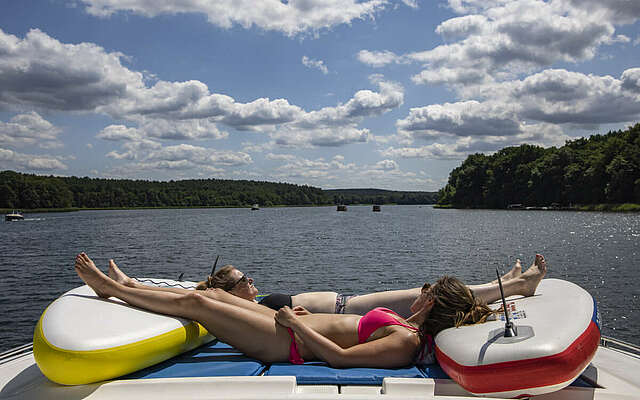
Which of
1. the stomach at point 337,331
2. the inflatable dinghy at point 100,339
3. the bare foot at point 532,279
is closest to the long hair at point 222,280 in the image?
the inflatable dinghy at point 100,339

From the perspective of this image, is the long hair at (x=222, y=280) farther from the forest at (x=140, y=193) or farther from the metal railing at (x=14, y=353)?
the forest at (x=140, y=193)

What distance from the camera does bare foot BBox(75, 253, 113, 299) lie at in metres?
3.63

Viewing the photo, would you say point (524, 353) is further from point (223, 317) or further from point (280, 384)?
point (223, 317)

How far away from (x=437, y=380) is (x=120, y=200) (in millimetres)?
126950

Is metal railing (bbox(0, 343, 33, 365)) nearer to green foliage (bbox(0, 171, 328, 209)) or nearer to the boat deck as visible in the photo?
the boat deck

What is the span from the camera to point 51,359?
2879mm

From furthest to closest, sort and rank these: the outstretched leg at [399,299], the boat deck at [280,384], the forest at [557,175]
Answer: the forest at [557,175], the outstretched leg at [399,299], the boat deck at [280,384]

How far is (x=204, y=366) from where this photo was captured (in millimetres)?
3305

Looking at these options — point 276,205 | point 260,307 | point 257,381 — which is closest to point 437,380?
point 257,381

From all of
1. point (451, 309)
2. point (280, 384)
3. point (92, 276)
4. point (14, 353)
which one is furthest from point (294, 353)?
point (14, 353)

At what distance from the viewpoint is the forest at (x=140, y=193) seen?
94.2m

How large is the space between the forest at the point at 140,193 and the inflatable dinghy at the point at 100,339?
105 meters

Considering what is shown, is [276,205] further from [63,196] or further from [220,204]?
[63,196]

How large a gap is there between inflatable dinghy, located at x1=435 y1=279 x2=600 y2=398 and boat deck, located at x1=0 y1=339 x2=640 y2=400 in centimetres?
19
